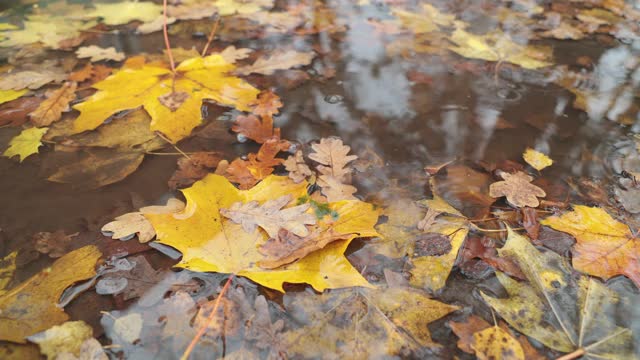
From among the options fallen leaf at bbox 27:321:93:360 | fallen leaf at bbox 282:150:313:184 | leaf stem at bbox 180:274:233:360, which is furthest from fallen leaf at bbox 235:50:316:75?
fallen leaf at bbox 27:321:93:360

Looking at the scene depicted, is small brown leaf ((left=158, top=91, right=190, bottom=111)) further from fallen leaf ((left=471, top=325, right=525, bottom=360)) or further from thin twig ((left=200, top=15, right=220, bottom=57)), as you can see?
fallen leaf ((left=471, top=325, right=525, bottom=360))

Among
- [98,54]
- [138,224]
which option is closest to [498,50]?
[138,224]

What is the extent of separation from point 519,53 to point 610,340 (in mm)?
1879

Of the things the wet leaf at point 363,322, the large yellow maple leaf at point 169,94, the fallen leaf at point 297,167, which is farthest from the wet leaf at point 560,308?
the large yellow maple leaf at point 169,94

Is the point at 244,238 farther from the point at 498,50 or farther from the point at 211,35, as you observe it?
the point at 498,50

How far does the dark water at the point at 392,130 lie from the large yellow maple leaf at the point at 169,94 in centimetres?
9

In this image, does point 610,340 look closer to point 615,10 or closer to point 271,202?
point 271,202

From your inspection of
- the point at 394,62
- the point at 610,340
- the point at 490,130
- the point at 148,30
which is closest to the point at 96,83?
the point at 148,30

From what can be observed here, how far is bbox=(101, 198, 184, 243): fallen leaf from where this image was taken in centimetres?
136

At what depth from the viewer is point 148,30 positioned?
8.84ft

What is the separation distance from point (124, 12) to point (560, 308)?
3.09 meters

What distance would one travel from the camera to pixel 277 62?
92.4 inches

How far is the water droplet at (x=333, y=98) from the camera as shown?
2070mm

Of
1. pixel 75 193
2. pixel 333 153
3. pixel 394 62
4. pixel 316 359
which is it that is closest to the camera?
pixel 316 359
